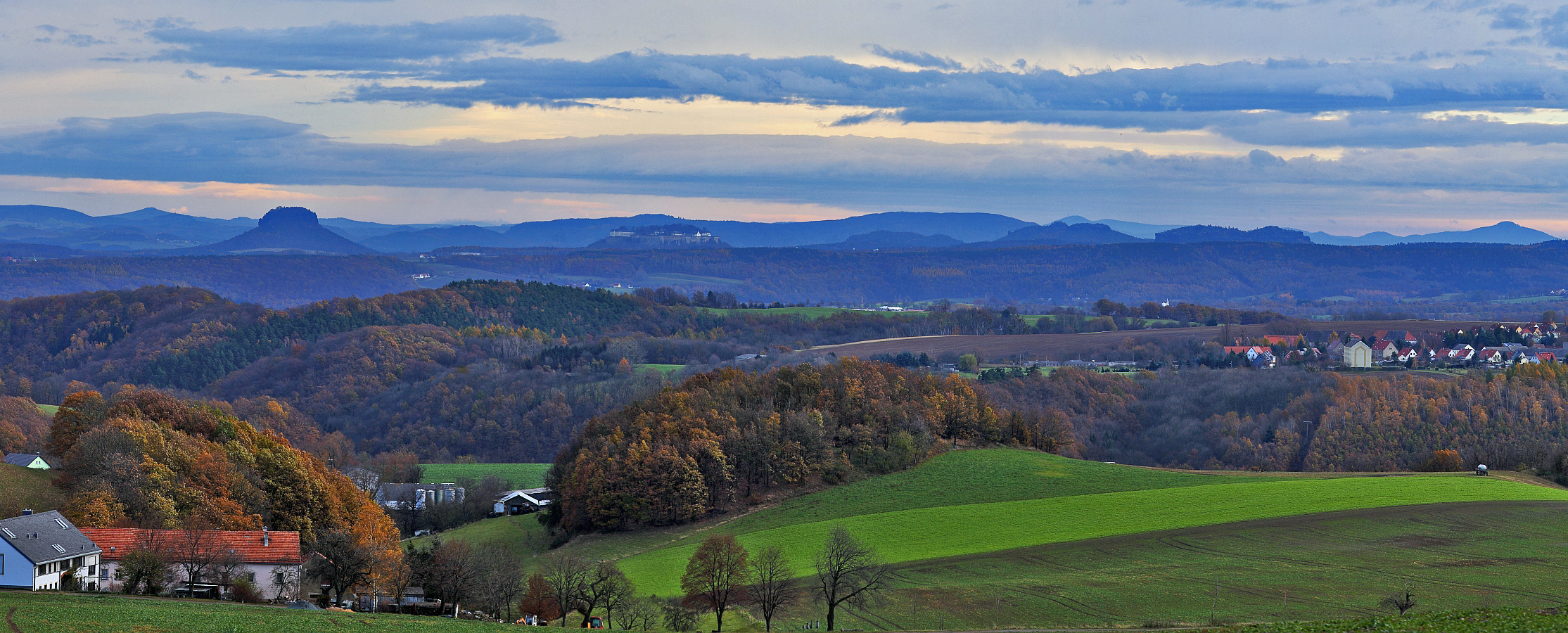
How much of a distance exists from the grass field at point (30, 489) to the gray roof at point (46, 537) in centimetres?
976

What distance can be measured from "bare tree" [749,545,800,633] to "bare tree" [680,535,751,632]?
0.95 meters

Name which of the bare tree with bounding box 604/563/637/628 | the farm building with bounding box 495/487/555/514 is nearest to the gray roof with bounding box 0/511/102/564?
the bare tree with bounding box 604/563/637/628

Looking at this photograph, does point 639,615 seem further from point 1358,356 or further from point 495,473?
point 1358,356

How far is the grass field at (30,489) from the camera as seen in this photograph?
197ft

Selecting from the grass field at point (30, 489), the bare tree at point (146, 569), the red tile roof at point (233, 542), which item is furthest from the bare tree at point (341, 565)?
the grass field at point (30, 489)

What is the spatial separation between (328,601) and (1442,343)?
178930 mm

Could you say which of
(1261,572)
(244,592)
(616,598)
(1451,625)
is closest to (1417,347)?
(1261,572)

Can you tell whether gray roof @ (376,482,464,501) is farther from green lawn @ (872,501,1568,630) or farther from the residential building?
the residential building

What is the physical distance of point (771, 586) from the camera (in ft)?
166

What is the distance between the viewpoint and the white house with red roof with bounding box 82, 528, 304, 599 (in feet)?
168

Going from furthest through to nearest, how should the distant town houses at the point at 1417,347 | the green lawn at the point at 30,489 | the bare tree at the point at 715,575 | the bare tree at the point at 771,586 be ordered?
the distant town houses at the point at 1417,347 < the green lawn at the point at 30,489 < the bare tree at the point at 715,575 < the bare tree at the point at 771,586

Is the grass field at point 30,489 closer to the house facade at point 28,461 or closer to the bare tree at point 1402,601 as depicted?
the house facade at point 28,461

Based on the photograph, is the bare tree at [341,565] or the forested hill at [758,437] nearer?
the bare tree at [341,565]

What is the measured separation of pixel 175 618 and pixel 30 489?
113 feet
